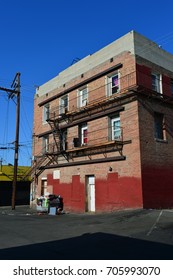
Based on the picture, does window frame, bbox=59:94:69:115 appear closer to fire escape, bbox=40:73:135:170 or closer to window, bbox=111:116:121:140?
fire escape, bbox=40:73:135:170

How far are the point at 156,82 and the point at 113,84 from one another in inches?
121

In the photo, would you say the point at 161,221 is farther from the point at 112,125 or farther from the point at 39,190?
the point at 39,190

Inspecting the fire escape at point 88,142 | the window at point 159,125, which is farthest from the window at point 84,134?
the window at point 159,125

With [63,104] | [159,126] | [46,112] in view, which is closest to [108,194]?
[159,126]

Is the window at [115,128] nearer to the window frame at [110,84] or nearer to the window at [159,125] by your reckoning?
the window frame at [110,84]

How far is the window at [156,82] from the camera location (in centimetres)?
2190

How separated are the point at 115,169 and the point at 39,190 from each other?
11.0 m

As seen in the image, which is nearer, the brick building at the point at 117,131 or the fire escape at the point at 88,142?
the brick building at the point at 117,131

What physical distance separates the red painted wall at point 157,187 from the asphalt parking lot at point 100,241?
8.61 ft

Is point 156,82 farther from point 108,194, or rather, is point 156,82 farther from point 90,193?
point 90,193

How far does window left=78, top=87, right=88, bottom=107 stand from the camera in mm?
24759

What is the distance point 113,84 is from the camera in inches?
882

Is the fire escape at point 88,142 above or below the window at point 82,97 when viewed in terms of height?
below

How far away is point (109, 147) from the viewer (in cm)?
2111
